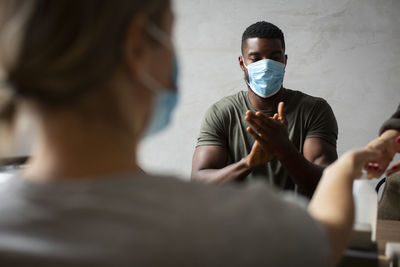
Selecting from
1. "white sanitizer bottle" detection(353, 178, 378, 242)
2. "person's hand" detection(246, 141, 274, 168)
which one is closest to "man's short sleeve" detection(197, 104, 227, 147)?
"person's hand" detection(246, 141, 274, 168)

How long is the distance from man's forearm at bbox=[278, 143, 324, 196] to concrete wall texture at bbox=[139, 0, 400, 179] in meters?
1.43

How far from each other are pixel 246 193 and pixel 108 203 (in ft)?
0.62

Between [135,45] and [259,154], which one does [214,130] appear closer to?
[259,154]

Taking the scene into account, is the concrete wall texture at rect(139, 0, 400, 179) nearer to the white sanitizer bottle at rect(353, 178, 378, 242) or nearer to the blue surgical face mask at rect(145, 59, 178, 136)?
the white sanitizer bottle at rect(353, 178, 378, 242)

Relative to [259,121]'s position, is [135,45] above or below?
above

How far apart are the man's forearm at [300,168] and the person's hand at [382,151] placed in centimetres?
44

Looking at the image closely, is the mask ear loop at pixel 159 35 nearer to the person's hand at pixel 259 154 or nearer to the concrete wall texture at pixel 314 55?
the person's hand at pixel 259 154

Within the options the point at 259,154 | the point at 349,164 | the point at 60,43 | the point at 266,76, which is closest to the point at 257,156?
the point at 259,154

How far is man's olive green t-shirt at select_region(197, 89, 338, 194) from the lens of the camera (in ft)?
7.15

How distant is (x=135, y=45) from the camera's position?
64 cm

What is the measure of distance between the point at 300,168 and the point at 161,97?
128 centimetres

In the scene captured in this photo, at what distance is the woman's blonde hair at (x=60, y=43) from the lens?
58cm

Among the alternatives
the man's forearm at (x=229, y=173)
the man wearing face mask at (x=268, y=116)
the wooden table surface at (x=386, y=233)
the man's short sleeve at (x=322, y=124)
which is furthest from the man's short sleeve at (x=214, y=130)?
the wooden table surface at (x=386, y=233)

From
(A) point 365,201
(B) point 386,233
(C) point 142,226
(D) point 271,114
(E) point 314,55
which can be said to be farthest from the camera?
(E) point 314,55
